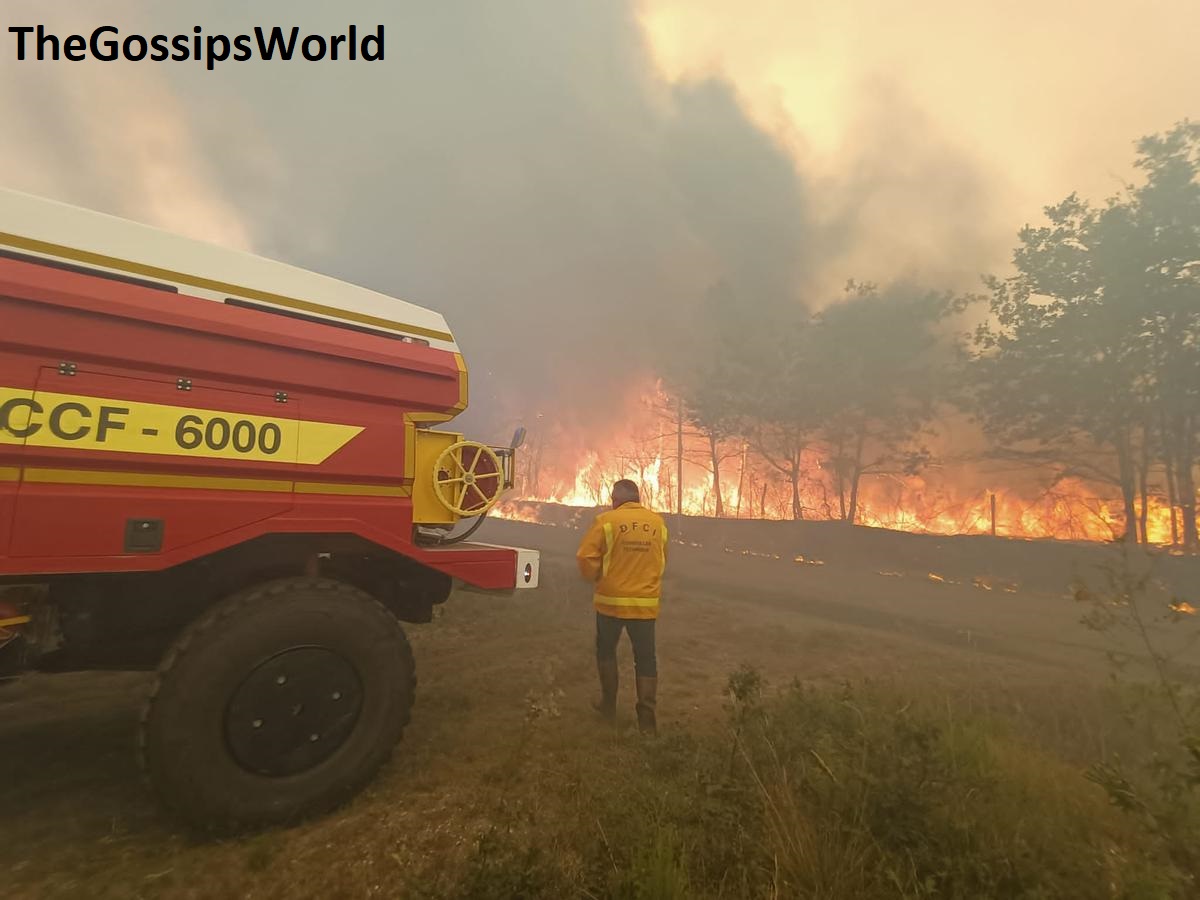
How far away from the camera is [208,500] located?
8.83 feet

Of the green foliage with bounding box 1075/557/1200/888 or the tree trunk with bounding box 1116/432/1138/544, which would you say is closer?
the green foliage with bounding box 1075/557/1200/888

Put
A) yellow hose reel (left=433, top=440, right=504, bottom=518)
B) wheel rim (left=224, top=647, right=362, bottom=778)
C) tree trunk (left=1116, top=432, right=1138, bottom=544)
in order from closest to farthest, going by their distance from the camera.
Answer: wheel rim (left=224, top=647, right=362, bottom=778) < yellow hose reel (left=433, top=440, right=504, bottom=518) < tree trunk (left=1116, top=432, right=1138, bottom=544)

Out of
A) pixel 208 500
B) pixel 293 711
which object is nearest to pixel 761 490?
pixel 293 711

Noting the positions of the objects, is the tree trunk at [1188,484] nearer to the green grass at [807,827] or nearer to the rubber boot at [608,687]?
the green grass at [807,827]

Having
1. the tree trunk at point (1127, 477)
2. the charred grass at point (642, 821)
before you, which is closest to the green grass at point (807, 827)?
the charred grass at point (642, 821)

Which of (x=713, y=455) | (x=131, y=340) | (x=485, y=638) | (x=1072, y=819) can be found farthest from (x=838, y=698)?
(x=713, y=455)

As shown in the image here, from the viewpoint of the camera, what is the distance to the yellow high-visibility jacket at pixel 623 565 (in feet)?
14.6

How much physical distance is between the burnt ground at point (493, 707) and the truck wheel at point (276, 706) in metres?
0.17

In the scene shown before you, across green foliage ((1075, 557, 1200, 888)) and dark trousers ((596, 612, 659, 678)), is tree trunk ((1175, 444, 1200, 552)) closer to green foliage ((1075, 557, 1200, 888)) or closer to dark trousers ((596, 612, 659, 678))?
green foliage ((1075, 557, 1200, 888))

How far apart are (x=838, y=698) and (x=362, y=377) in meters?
4.19

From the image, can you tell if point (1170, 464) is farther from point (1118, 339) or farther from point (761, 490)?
point (761, 490)

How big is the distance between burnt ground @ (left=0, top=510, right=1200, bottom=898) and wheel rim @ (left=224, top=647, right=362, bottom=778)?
31 centimetres

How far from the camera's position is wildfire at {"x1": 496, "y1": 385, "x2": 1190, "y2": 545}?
72.0ft

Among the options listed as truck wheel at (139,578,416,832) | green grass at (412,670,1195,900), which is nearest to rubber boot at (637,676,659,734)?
green grass at (412,670,1195,900)
